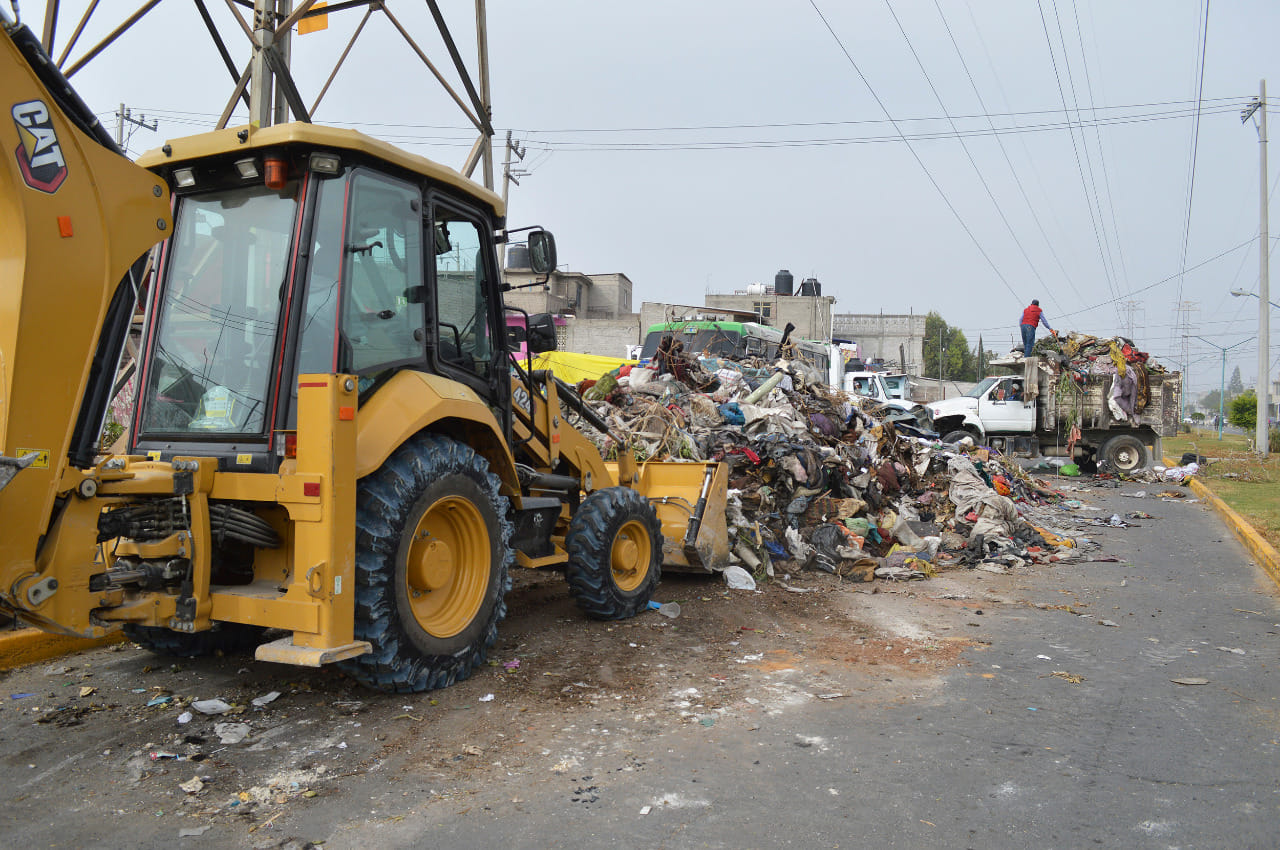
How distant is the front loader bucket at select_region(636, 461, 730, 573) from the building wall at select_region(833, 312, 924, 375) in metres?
54.4

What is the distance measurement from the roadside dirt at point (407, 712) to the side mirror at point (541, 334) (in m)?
Answer: 1.86

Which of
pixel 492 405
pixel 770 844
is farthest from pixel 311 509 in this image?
pixel 770 844

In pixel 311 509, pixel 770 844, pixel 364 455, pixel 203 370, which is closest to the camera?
pixel 770 844

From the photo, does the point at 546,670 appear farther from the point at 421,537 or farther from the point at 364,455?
the point at 364,455

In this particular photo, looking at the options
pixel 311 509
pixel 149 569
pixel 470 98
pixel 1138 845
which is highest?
A: pixel 470 98

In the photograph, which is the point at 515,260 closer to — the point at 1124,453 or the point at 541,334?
the point at 1124,453

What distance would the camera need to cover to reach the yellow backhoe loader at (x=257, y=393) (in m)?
3.20

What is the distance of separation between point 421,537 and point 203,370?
131 centimetres

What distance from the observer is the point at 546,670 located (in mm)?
4867

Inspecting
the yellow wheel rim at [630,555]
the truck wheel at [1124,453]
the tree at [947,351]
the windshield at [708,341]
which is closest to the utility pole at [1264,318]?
the truck wheel at [1124,453]

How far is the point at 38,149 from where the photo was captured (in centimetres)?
312

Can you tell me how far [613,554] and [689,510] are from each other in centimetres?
140

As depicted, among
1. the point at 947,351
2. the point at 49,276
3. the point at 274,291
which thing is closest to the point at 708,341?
the point at 274,291

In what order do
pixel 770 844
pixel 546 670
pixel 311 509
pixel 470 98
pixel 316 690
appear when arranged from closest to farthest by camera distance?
1. pixel 770 844
2. pixel 311 509
3. pixel 316 690
4. pixel 546 670
5. pixel 470 98
